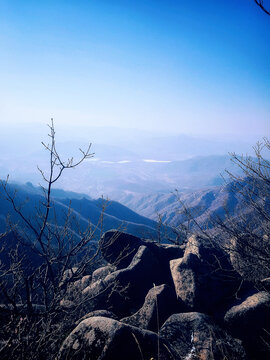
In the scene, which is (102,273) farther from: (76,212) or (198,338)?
(76,212)

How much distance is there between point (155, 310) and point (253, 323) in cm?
215

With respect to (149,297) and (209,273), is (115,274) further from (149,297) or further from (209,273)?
(209,273)

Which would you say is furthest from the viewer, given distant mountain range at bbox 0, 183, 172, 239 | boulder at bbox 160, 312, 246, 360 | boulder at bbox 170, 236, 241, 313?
distant mountain range at bbox 0, 183, 172, 239

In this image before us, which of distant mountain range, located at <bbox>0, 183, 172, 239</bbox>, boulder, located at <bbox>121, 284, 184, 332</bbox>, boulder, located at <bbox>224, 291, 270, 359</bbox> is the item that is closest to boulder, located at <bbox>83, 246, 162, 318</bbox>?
boulder, located at <bbox>121, 284, 184, 332</bbox>

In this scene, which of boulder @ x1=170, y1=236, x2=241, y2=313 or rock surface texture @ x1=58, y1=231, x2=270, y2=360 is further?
boulder @ x1=170, y1=236, x2=241, y2=313

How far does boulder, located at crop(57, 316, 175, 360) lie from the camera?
11.9 ft

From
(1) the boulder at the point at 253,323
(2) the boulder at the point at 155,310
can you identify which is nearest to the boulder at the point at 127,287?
(2) the boulder at the point at 155,310

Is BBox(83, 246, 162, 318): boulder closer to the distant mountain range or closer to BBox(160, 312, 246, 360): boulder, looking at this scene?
BBox(160, 312, 246, 360): boulder

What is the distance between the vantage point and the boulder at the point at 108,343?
11.9 feet

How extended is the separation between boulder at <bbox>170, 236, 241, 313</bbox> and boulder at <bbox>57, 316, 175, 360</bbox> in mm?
2003

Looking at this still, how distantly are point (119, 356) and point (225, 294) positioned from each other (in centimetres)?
349

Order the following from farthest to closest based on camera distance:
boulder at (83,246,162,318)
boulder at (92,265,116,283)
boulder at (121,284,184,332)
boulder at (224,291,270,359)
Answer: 1. boulder at (92,265,116,283)
2. boulder at (83,246,162,318)
3. boulder at (121,284,184,332)
4. boulder at (224,291,270,359)

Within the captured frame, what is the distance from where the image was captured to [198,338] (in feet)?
15.2

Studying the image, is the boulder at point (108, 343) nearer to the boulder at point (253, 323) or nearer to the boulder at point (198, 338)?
the boulder at point (198, 338)
